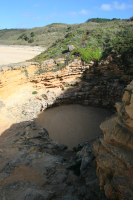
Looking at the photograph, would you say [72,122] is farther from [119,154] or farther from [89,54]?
[119,154]

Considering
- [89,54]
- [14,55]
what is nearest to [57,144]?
[89,54]

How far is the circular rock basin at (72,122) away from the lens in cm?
1170

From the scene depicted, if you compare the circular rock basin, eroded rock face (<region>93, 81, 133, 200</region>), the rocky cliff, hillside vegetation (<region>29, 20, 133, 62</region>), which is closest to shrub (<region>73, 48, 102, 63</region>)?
hillside vegetation (<region>29, 20, 133, 62</region>)

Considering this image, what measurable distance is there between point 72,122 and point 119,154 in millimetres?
9385

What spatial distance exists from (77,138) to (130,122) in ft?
27.9

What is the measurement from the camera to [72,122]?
13.2m

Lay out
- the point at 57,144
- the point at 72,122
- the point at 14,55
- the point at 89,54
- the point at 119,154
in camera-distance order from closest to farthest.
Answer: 1. the point at 119,154
2. the point at 57,144
3. the point at 72,122
4. the point at 89,54
5. the point at 14,55

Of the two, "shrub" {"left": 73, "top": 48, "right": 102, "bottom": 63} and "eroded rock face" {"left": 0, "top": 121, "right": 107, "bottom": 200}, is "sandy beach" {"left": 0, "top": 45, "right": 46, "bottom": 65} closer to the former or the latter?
"shrub" {"left": 73, "top": 48, "right": 102, "bottom": 63}

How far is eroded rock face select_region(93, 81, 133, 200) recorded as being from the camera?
3.68 m

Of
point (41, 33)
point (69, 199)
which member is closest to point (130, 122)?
point (69, 199)

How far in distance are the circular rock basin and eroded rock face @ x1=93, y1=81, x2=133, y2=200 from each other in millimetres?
6829

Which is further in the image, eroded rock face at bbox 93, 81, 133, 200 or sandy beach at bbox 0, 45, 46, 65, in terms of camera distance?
sandy beach at bbox 0, 45, 46, 65

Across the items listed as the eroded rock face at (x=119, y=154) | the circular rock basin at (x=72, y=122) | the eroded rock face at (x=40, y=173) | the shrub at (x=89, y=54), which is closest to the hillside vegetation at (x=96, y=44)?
the shrub at (x=89, y=54)

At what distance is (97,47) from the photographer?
680 inches
